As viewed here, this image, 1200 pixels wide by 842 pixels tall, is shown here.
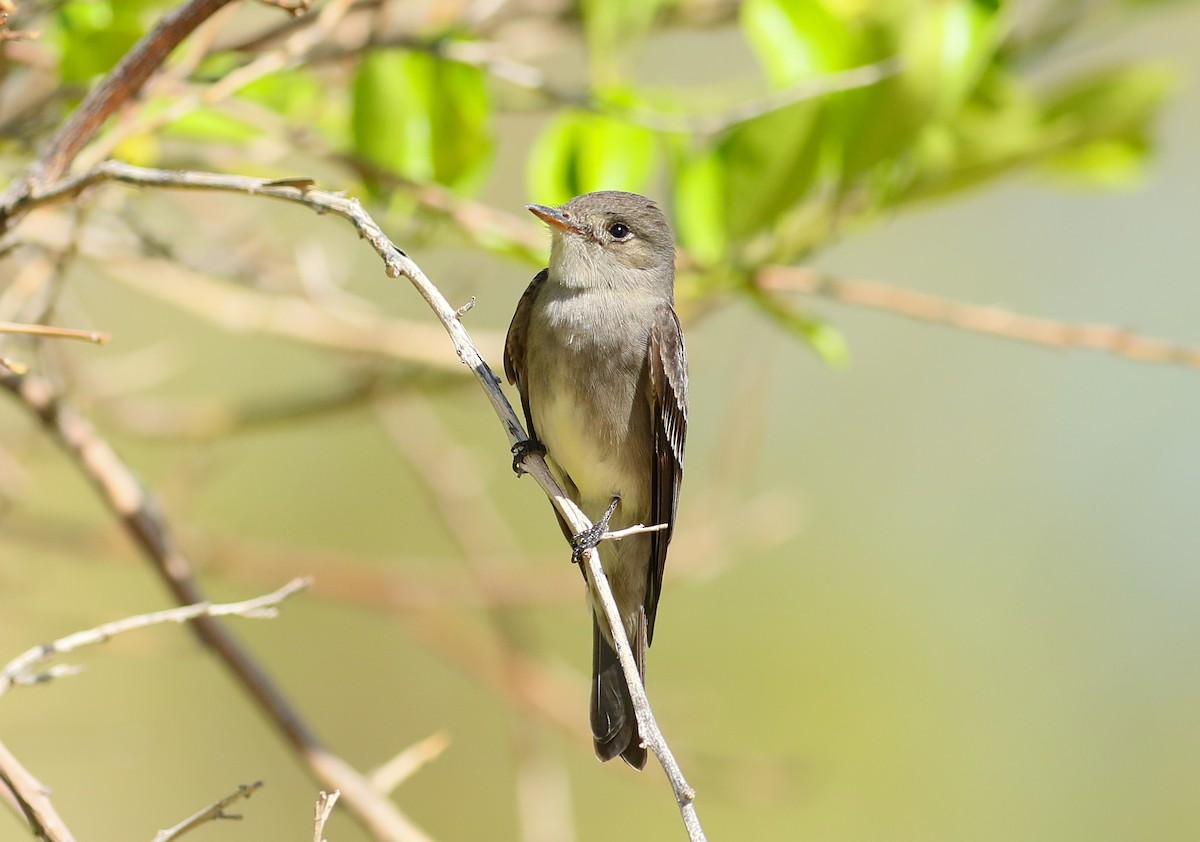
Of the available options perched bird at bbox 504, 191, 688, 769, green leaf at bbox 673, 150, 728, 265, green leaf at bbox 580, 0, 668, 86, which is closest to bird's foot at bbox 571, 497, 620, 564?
perched bird at bbox 504, 191, 688, 769

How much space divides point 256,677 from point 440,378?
104 centimetres

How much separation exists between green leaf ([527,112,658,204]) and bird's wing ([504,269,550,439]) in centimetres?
45

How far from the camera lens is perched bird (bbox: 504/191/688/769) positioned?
3.61 m

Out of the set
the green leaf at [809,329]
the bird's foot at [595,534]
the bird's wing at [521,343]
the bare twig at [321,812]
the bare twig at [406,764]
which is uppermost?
the bird's wing at [521,343]

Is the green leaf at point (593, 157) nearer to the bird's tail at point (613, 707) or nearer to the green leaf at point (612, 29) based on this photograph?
the green leaf at point (612, 29)

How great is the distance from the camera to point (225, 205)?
450 centimetres

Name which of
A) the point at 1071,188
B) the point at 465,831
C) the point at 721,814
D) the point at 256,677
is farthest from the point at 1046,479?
the point at 256,677

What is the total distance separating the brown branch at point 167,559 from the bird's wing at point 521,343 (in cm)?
122

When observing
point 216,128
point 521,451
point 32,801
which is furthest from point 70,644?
point 216,128

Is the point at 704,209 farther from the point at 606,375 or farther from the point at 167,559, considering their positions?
the point at 167,559

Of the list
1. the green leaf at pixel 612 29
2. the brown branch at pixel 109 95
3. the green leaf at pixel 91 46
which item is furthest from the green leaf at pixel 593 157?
the brown branch at pixel 109 95

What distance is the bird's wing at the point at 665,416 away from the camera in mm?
3611

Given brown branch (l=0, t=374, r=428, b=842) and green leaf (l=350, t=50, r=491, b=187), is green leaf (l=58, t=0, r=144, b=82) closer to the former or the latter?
green leaf (l=350, t=50, r=491, b=187)

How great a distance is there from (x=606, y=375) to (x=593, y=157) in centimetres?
62
